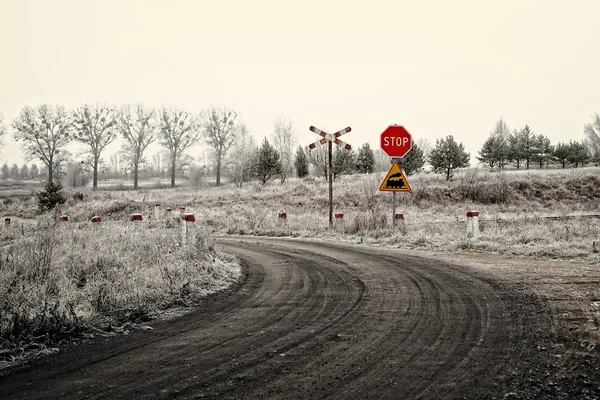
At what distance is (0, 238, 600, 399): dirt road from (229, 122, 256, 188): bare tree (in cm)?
4083

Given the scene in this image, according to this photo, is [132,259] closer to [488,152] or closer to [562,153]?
[488,152]

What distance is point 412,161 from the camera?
45.5 m

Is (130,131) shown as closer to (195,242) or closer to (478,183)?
(478,183)

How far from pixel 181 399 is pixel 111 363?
1132mm

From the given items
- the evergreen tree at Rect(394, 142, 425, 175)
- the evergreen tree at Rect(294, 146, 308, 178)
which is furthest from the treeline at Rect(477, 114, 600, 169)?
the evergreen tree at Rect(294, 146, 308, 178)

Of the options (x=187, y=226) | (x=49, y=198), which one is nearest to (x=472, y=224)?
(x=187, y=226)

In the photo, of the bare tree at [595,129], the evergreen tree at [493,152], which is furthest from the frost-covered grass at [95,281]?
the bare tree at [595,129]

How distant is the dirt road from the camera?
2951mm

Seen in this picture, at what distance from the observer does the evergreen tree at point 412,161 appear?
44750 millimetres

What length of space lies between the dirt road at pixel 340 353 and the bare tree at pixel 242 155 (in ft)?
134

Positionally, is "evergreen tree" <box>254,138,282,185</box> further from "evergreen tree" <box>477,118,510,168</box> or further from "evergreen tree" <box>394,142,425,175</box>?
"evergreen tree" <box>477,118,510,168</box>

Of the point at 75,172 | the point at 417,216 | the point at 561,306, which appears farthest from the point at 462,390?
the point at 75,172

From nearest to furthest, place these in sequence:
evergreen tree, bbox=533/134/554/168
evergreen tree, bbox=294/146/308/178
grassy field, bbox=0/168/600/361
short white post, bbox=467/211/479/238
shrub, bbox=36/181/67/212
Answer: grassy field, bbox=0/168/600/361 → short white post, bbox=467/211/479/238 → shrub, bbox=36/181/67/212 → evergreen tree, bbox=294/146/308/178 → evergreen tree, bbox=533/134/554/168

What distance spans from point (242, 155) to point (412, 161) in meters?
21.6
